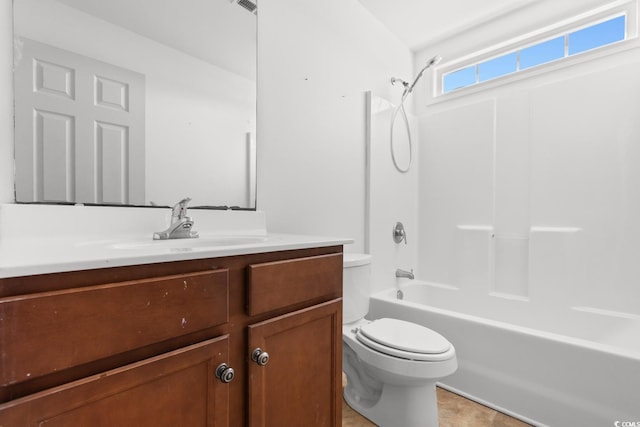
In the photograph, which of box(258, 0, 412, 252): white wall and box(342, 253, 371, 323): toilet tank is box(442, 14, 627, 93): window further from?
box(342, 253, 371, 323): toilet tank

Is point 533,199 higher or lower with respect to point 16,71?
lower

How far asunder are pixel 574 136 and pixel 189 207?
2.38 meters

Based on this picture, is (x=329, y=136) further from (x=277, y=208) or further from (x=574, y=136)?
(x=574, y=136)

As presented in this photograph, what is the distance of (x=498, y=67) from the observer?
94.9 inches

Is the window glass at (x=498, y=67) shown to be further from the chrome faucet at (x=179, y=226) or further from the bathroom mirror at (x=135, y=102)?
the chrome faucet at (x=179, y=226)

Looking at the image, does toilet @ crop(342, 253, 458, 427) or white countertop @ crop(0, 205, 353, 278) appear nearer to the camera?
white countertop @ crop(0, 205, 353, 278)

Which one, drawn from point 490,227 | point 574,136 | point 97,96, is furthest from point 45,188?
point 574,136

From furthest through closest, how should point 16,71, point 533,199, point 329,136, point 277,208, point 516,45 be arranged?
point 516,45
point 533,199
point 329,136
point 277,208
point 16,71

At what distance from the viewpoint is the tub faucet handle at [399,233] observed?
2.44 metres

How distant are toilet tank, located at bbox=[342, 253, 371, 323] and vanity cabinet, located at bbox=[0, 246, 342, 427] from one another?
481 millimetres

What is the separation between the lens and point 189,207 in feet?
4.16

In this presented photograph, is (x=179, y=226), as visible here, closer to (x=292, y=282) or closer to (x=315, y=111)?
(x=292, y=282)

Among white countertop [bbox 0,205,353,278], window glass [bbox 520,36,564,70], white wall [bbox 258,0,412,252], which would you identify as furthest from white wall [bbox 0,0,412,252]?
window glass [bbox 520,36,564,70]

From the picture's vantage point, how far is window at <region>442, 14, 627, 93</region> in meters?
1.98
